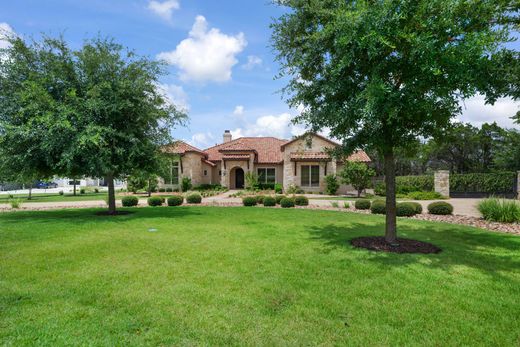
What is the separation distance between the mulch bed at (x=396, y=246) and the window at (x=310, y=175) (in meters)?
20.9

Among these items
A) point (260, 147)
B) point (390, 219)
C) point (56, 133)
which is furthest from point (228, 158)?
point (390, 219)

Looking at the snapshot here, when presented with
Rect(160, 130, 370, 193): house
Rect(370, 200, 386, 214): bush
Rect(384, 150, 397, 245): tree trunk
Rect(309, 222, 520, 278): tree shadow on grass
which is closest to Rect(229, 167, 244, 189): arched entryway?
Rect(160, 130, 370, 193): house

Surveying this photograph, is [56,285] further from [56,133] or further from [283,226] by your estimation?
[56,133]

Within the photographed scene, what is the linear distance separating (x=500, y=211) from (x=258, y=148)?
25.1m

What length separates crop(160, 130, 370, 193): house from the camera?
29.5 metres

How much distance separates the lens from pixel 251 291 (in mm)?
5082

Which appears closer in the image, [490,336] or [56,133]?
[490,336]

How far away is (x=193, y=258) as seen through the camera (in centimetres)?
702

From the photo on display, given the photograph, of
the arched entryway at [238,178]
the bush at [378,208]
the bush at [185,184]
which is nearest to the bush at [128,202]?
the bush at [185,184]

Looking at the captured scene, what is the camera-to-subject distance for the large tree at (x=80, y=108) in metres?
12.3

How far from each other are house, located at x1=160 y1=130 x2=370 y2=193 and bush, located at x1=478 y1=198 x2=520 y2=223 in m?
13.7

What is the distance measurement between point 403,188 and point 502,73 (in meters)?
23.7

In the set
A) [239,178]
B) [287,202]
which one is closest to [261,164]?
[239,178]

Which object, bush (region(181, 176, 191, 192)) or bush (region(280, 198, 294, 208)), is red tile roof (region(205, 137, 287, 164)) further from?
bush (region(280, 198, 294, 208))
